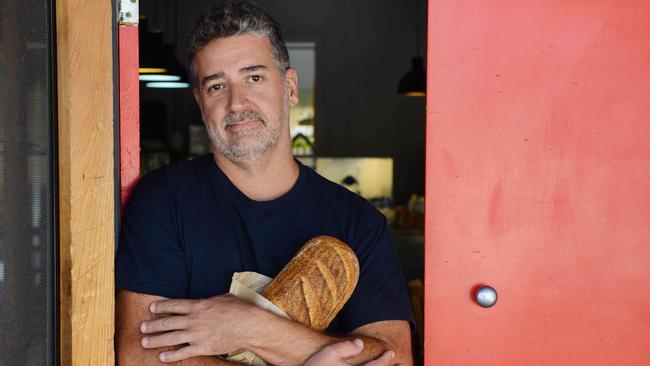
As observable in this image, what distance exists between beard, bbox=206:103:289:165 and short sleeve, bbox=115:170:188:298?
0.61 ft

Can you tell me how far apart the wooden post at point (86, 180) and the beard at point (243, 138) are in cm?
34

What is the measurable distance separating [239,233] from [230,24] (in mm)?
532

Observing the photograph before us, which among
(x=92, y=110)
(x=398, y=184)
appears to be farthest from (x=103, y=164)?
(x=398, y=184)

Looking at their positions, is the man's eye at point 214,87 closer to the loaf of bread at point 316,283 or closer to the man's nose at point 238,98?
the man's nose at point 238,98

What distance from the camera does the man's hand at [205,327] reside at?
4.82 feet

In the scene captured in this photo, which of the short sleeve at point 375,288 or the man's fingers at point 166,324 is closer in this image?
the man's fingers at point 166,324

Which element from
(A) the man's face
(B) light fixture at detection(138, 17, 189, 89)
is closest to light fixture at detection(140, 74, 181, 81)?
(B) light fixture at detection(138, 17, 189, 89)

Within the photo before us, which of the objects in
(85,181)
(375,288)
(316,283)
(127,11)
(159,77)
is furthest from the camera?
(159,77)

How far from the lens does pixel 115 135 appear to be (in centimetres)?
165

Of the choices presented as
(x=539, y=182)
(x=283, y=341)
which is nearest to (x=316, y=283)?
(x=283, y=341)

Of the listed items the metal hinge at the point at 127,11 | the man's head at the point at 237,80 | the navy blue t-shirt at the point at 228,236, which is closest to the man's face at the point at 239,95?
the man's head at the point at 237,80

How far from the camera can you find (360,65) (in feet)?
25.7

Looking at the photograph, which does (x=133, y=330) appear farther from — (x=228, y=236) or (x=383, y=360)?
(x=383, y=360)

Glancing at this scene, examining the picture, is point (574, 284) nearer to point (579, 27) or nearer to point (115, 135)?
point (579, 27)
